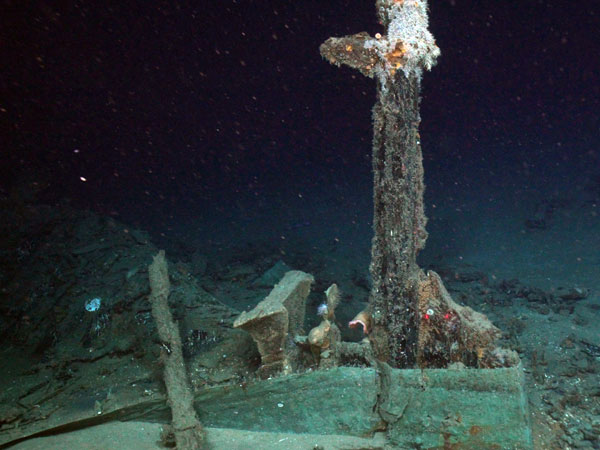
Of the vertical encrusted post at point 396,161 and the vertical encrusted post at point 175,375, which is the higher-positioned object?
the vertical encrusted post at point 396,161

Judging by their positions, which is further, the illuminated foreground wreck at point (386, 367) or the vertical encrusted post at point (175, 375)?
the vertical encrusted post at point (175, 375)

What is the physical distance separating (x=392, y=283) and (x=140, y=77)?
5627cm

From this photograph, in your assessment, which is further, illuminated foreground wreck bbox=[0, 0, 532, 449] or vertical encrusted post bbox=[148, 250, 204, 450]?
vertical encrusted post bbox=[148, 250, 204, 450]

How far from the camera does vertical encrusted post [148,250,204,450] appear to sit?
297 cm

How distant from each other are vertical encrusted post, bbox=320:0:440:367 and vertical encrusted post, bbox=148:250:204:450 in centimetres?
172

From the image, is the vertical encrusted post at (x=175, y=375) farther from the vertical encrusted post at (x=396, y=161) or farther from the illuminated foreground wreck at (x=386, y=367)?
the vertical encrusted post at (x=396, y=161)

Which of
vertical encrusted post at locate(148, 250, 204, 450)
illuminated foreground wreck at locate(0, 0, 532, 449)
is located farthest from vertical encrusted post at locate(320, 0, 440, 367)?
vertical encrusted post at locate(148, 250, 204, 450)

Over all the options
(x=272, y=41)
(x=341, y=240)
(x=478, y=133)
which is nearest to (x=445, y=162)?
(x=478, y=133)

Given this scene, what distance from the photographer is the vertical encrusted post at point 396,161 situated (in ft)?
9.49

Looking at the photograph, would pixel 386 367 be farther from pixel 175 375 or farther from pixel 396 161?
pixel 175 375

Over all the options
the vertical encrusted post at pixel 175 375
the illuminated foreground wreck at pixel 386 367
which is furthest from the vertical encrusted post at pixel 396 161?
the vertical encrusted post at pixel 175 375

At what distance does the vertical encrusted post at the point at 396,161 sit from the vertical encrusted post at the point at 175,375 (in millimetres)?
1717

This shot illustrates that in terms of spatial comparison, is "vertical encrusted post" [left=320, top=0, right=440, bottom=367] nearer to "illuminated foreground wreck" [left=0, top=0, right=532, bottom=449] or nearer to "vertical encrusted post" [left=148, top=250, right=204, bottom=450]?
"illuminated foreground wreck" [left=0, top=0, right=532, bottom=449]

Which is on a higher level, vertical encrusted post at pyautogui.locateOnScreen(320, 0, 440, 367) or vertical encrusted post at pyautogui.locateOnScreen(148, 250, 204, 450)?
→ vertical encrusted post at pyautogui.locateOnScreen(320, 0, 440, 367)
